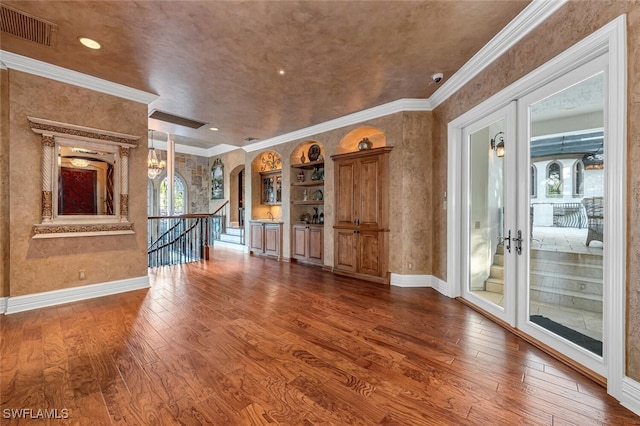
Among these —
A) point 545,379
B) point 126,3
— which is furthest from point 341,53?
point 545,379

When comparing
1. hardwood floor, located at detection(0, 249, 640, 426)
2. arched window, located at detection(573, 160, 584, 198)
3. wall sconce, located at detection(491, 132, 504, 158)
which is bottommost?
hardwood floor, located at detection(0, 249, 640, 426)

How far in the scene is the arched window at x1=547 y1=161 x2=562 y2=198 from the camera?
2.40 metres

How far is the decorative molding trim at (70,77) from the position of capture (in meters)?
3.03

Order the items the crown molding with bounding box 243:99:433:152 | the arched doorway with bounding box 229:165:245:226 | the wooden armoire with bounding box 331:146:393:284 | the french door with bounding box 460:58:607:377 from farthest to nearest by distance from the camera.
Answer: the arched doorway with bounding box 229:165:245:226
the wooden armoire with bounding box 331:146:393:284
the crown molding with bounding box 243:99:433:152
the french door with bounding box 460:58:607:377

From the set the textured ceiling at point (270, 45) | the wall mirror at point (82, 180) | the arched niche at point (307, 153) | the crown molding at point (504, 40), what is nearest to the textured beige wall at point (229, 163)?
the arched niche at point (307, 153)

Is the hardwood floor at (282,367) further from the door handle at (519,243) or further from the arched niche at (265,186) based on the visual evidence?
the arched niche at (265,186)

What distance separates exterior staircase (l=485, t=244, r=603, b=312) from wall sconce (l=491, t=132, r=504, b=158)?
119 cm

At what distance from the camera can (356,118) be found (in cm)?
489

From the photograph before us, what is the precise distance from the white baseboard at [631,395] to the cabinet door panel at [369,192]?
3.17 meters

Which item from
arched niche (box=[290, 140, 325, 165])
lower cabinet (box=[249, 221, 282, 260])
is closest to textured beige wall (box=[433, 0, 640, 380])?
arched niche (box=[290, 140, 325, 165])

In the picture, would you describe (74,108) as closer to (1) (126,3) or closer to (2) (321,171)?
(1) (126,3)

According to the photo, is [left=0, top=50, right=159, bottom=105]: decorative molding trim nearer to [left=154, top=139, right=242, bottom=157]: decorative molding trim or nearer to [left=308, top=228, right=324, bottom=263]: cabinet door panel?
[left=308, top=228, right=324, bottom=263]: cabinet door panel

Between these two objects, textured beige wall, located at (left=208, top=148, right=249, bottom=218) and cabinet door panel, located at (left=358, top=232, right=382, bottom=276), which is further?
textured beige wall, located at (left=208, top=148, right=249, bottom=218)

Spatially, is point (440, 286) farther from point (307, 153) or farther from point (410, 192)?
point (307, 153)
